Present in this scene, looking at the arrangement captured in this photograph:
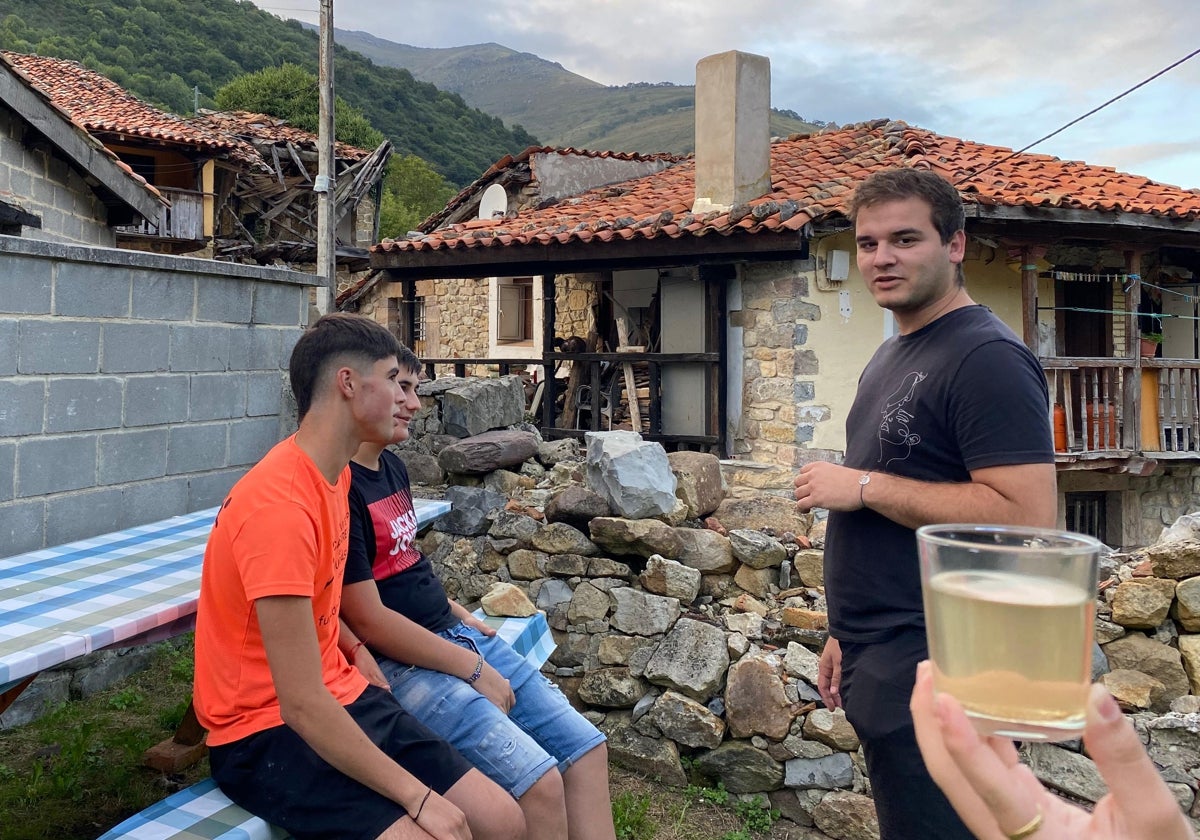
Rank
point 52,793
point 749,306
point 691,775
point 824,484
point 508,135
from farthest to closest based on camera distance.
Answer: point 508,135, point 749,306, point 691,775, point 52,793, point 824,484

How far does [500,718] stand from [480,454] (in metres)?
3.20

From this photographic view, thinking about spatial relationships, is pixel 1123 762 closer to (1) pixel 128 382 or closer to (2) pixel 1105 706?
(2) pixel 1105 706

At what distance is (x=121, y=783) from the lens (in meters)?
3.48

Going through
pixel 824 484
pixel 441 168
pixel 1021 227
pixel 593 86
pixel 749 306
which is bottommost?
pixel 824 484

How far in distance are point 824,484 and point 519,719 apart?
123cm

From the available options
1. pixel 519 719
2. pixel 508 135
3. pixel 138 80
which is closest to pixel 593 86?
pixel 508 135

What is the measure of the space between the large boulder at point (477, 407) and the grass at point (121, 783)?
2.04 meters

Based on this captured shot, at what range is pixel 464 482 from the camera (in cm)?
559

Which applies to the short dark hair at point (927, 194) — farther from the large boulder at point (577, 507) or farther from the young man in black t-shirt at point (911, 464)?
the large boulder at point (577, 507)

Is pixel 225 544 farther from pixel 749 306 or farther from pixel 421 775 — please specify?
pixel 749 306

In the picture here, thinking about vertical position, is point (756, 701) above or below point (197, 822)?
below

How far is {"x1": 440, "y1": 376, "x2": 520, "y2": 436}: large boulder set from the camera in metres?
5.71

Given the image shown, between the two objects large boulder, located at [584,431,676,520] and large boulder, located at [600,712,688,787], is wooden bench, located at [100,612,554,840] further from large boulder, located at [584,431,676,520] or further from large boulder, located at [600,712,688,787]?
large boulder, located at [584,431,676,520]

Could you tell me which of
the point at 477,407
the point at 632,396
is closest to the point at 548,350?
the point at 632,396
